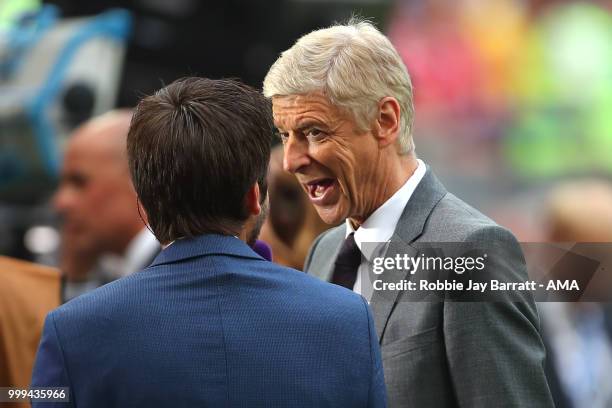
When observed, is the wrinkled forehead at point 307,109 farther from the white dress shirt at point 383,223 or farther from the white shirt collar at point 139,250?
the white shirt collar at point 139,250

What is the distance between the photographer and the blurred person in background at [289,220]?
4631 mm

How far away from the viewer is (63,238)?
17.9 feet

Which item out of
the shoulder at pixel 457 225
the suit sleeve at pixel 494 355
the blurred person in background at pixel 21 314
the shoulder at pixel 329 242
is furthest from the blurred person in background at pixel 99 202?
the suit sleeve at pixel 494 355

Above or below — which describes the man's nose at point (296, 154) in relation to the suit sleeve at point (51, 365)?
above

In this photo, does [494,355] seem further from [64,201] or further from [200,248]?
[64,201]

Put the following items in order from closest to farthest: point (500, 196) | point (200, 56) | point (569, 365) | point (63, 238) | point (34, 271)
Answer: point (34, 271) → point (569, 365) → point (63, 238) → point (200, 56) → point (500, 196)

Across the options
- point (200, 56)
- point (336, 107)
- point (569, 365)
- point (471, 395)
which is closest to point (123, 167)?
point (569, 365)

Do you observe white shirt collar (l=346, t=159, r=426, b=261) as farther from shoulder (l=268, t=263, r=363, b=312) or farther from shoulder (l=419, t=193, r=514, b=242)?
shoulder (l=268, t=263, r=363, b=312)

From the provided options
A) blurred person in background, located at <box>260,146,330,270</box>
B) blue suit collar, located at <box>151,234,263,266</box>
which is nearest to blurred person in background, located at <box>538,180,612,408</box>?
blurred person in background, located at <box>260,146,330,270</box>

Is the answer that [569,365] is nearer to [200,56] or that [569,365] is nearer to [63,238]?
[63,238]

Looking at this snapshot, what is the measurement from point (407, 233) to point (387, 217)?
0.31ft

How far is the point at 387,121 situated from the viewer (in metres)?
2.80

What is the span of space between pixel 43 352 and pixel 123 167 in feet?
10.7

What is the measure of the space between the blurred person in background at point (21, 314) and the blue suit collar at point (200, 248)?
4.84ft
